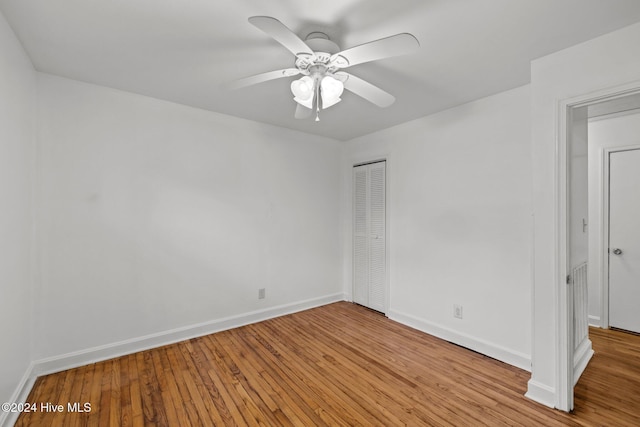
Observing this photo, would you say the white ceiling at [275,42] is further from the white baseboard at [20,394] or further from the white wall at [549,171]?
the white baseboard at [20,394]

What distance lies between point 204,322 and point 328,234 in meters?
1.98

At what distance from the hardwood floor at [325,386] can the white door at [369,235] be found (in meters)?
0.91

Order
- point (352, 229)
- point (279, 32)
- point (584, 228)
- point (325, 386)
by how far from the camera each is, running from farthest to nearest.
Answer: point (352, 229) → point (584, 228) → point (325, 386) → point (279, 32)

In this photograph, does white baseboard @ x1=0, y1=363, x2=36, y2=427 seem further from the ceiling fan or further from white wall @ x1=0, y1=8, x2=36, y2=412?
the ceiling fan

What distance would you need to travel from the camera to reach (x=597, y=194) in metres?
3.32

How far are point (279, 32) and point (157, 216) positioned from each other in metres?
2.25

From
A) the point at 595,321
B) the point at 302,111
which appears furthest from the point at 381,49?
the point at 595,321

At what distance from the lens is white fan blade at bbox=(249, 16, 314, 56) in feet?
4.02

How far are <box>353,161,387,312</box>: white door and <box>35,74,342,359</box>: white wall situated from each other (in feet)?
2.27

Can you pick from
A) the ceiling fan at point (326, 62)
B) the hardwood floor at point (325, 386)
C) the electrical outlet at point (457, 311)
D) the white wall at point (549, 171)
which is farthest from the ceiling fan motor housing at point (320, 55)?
the electrical outlet at point (457, 311)

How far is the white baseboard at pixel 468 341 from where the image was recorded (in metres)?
2.44

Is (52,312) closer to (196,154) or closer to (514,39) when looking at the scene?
(196,154)

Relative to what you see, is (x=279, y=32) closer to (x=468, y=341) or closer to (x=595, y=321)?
(x=468, y=341)

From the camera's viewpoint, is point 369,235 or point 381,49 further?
point 369,235
